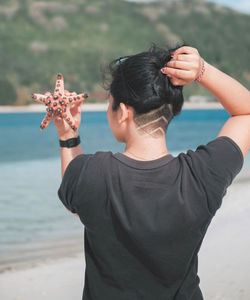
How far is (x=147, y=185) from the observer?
1278mm

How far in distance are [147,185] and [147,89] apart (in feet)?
0.92

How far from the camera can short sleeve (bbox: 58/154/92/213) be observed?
1.30 m

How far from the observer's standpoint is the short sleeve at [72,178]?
1.30m

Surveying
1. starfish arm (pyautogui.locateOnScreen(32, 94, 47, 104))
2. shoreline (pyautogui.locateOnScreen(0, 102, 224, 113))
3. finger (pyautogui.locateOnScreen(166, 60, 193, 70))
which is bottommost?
shoreline (pyautogui.locateOnScreen(0, 102, 224, 113))

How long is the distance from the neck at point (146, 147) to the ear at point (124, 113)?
0.07m

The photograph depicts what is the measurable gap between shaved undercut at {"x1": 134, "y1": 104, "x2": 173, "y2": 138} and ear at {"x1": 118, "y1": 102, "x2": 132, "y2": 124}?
22 millimetres

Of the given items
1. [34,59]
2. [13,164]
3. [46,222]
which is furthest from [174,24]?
[46,222]

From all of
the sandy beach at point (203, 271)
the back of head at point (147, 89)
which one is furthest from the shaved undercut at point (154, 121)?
the sandy beach at point (203, 271)

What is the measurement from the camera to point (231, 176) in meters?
1.32

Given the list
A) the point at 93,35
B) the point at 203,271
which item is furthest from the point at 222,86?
the point at 93,35

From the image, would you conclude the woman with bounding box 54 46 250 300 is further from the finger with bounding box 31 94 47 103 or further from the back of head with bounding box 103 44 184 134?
the finger with bounding box 31 94 47 103

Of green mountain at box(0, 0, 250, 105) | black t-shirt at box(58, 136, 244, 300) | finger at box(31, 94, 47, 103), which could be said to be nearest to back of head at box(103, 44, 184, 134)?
black t-shirt at box(58, 136, 244, 300)

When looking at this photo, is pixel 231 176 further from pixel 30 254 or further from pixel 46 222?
pixel 46 222

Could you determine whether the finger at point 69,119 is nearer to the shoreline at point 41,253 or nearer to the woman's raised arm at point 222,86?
the woman's raised arm at point 222,86
